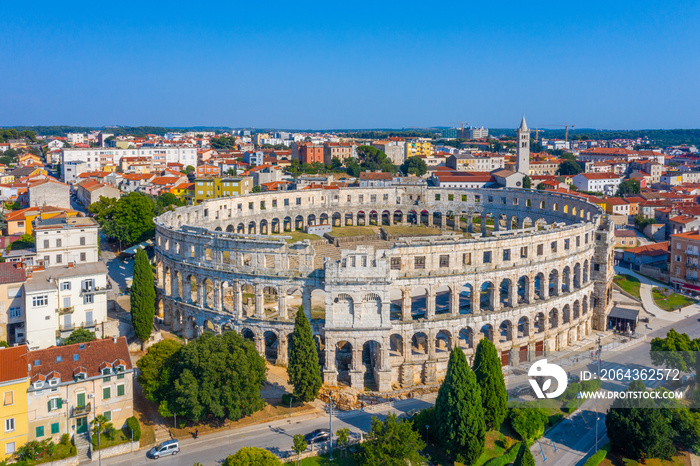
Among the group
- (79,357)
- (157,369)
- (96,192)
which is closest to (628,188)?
(96,192)

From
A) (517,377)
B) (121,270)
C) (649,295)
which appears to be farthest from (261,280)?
(649,295)

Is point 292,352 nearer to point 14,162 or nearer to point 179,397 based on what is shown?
point 179,397

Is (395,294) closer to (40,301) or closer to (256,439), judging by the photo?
(256,439)

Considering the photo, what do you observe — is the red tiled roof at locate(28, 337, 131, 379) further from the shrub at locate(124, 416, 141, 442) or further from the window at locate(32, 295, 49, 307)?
the window at locate(32, 295, 49, 307)

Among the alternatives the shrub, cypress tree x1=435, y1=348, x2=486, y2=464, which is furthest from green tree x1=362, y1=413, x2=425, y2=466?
the shrub

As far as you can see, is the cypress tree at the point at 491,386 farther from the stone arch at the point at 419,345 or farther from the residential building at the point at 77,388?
the residential building at the point at 77,388

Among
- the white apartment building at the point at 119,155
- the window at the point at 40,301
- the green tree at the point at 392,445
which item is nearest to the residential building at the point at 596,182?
the white apartment building at the point at 119,155
